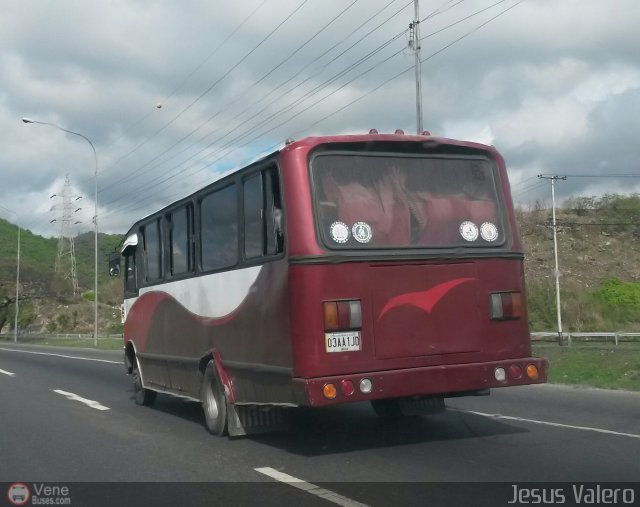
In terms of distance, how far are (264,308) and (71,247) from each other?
68157 millimetres

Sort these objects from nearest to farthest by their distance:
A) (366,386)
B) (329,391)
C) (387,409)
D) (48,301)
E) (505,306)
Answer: (329,391)
(366,386)
(505,306)
(387,409)
(48,301)

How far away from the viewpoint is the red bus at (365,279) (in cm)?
799

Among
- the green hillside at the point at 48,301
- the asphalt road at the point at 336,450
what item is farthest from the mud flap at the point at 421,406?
the green hillside at the point at 48,301

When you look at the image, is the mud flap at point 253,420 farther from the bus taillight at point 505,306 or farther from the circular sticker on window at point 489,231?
the circular sticker on window at point 489,231

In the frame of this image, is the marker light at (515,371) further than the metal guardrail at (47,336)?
No

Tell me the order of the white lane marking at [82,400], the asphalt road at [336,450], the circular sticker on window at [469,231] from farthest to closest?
the white lane marking at [82,400] < the circular sticker on window at [469,231] < the asphalt road at [336,450]

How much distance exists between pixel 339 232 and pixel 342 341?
110 centimetres

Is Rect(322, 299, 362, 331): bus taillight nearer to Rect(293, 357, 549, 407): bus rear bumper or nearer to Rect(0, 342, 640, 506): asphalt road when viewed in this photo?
Rect(293, 357, 549, 407): bus rear bumper

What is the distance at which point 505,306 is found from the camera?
8.80 meters

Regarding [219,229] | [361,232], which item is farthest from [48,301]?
[361,232]

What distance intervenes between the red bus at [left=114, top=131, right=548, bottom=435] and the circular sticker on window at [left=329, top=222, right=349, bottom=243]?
0.04 feet

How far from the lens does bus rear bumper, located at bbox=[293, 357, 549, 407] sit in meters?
7.78

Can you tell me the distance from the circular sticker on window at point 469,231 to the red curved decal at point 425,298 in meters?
0.51

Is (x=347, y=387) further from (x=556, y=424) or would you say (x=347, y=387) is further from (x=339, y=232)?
(x=556, y=424)
